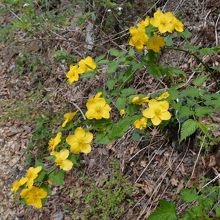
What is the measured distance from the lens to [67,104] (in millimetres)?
4047

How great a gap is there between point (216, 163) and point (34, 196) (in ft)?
4.34

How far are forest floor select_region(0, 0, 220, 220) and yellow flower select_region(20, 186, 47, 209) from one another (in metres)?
1.13

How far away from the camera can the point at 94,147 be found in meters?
3.46

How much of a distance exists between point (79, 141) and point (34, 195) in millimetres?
298

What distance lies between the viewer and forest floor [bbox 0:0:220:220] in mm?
2795

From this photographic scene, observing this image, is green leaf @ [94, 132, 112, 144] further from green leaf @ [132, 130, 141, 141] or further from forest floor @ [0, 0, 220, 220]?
green leaf @ [132, 130, 141, 141]

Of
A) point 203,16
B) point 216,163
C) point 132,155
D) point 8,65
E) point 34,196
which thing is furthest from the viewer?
point 8,65

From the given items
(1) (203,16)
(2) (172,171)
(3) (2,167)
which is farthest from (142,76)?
(3) (2,167)

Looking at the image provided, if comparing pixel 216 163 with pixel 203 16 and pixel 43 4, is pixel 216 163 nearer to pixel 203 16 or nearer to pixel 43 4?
pixel 203 16

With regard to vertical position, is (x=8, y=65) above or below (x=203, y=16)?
below

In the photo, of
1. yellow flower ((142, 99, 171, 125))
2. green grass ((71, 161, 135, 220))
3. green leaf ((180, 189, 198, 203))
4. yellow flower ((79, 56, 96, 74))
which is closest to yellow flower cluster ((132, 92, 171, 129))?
yellow flower ((142, 99, 171, 125))

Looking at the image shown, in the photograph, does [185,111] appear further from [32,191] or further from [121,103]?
[32,191]

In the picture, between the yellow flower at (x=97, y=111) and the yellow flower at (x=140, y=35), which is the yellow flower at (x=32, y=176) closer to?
the yellow flower at (x=97, y=111)

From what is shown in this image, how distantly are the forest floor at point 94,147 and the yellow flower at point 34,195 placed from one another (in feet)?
3.72
